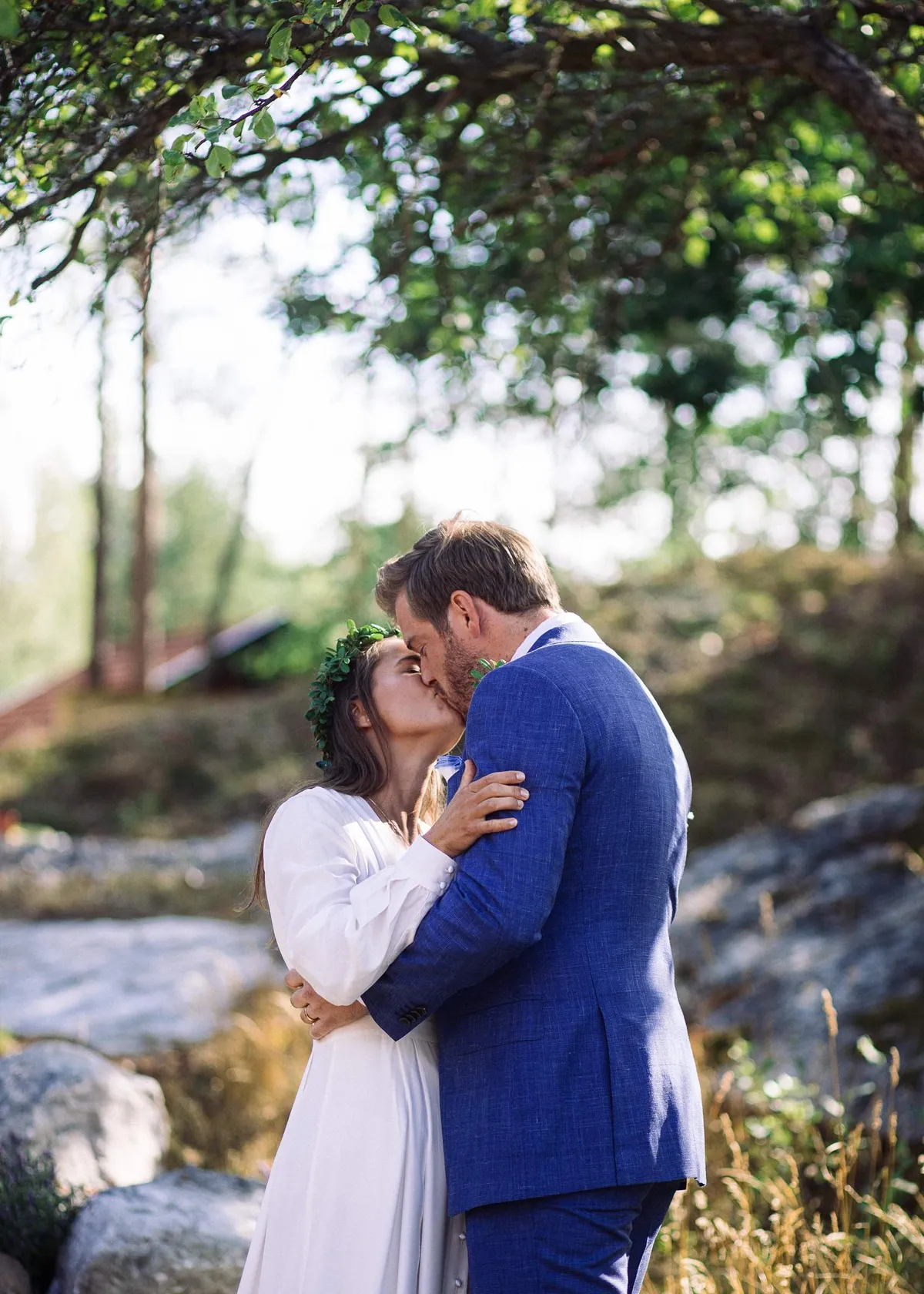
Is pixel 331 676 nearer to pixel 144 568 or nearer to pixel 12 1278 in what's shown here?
pixel 12 1278

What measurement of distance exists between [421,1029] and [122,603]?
40292mm

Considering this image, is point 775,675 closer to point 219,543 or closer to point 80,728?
point 80,728

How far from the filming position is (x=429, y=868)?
2711mm

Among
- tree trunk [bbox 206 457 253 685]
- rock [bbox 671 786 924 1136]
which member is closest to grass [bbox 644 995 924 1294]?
rock [bbox 671 786 924 1136]

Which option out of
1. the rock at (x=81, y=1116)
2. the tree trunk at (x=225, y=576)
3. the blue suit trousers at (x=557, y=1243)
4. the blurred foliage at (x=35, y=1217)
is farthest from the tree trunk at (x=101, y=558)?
the blue suit trousers at (x=557, y=1243)

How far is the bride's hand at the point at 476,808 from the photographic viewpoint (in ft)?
8.55

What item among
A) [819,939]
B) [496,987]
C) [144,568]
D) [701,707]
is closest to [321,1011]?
[496,987]

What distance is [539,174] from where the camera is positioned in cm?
501

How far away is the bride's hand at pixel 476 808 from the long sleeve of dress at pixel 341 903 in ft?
0.17

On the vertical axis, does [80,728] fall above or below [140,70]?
below

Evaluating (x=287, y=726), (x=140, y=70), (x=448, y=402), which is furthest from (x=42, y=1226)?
(x=287, y=726)

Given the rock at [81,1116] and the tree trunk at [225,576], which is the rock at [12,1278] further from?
the tree trunk at [225,576]

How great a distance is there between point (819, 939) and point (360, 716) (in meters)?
4.67

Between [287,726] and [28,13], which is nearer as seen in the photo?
[28,13]
